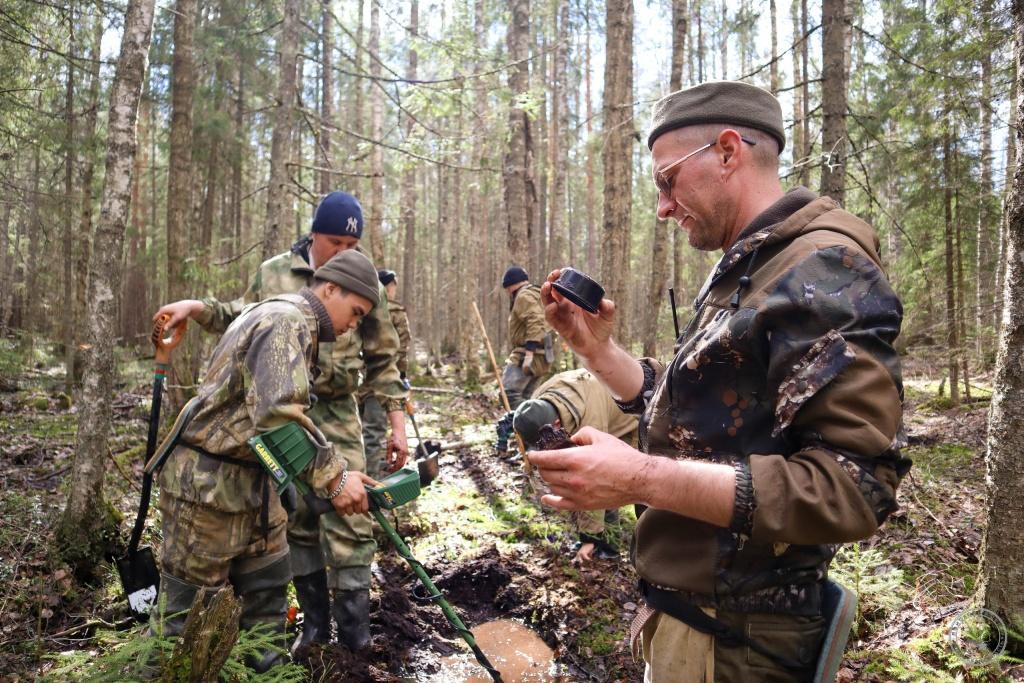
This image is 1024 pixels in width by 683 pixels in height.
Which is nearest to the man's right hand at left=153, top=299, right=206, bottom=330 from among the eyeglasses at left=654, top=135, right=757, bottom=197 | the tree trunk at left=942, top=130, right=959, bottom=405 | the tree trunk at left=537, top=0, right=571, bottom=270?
the eyeglasses at left=654, top=135, right=757, bottom=197

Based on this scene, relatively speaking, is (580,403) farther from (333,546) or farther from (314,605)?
(314,605)

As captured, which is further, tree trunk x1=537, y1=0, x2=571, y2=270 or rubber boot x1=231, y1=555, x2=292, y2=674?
tree trunk x1=537, y1=0, x2=571, y2=270

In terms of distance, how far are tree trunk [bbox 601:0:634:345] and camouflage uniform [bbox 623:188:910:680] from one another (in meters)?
7.92

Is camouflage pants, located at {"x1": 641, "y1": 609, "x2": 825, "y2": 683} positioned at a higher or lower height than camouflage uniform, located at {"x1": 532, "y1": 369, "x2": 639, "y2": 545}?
lower

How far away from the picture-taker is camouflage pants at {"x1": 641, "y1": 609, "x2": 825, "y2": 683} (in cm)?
158

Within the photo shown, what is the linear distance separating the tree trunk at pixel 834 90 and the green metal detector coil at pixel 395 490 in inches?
206

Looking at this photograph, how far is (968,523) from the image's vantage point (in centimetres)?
569

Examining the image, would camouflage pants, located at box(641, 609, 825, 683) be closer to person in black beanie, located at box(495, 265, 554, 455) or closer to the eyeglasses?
the eyeglasses

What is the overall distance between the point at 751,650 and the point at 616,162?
30.1ft

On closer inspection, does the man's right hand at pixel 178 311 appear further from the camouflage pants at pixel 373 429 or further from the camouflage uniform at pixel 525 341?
the camouflage uniform at pixel 525 341

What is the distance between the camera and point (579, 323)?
2.19 m

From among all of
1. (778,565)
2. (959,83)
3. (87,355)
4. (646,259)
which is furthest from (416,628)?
(646,259)

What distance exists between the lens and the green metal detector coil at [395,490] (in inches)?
133

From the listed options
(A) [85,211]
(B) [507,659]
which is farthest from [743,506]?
(A) [85,211]
